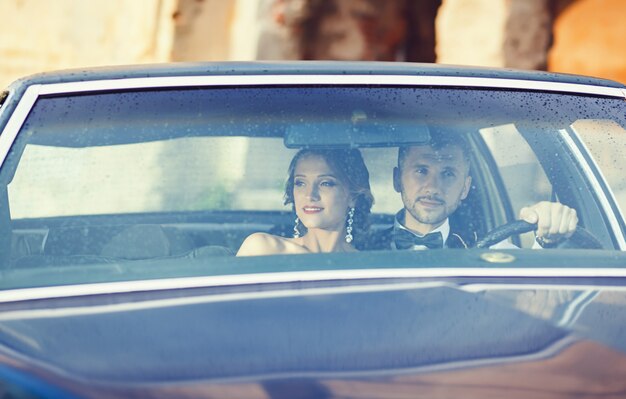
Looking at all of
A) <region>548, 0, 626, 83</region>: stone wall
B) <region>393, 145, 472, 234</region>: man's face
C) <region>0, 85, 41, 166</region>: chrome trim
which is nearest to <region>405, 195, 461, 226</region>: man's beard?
<region>393, 145, 472, 234</region>: man's face

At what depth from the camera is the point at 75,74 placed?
2.71 meters

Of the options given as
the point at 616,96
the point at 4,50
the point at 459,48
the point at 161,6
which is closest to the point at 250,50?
the point at 161,6

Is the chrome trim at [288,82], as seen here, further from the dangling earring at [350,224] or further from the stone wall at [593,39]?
the stone wall at [593,39]

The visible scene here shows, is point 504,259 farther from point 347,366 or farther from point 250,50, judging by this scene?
point 250,50

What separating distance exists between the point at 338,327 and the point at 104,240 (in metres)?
0.92

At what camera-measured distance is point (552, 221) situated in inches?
114

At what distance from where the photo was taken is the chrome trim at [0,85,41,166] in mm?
2555

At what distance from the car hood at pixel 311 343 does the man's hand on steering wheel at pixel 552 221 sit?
0.73 m

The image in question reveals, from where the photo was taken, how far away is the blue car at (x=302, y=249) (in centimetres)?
173

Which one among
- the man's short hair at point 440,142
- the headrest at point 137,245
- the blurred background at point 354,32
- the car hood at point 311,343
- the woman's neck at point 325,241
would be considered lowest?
the car hood at point 311,343

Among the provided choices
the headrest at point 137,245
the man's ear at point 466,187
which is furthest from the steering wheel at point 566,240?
the headrest at point 137,245

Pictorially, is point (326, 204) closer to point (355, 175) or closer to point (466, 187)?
point (355, 175)

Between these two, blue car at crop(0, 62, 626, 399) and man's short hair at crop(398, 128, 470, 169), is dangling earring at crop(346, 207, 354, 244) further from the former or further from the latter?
man's short hair at crop(398, 128, 470, 169)

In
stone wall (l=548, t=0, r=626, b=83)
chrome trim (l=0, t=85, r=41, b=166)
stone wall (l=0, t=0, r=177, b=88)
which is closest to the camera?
chrome trim (l=0, t=85, r=41, b=166)
